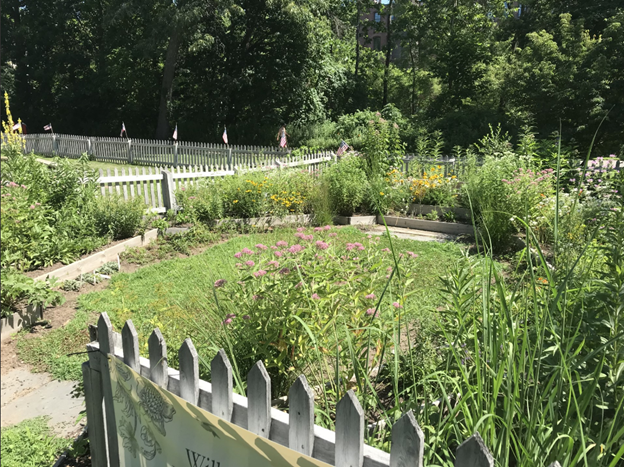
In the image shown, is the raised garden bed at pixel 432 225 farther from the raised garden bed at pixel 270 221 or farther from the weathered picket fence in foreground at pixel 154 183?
the weathered picket fence in foreground at pixel 154 183

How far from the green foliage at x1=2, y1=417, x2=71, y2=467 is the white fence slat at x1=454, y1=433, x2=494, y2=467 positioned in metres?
2.63

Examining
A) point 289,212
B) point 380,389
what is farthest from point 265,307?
point 289,212

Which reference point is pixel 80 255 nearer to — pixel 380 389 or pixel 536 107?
pixel 380 389

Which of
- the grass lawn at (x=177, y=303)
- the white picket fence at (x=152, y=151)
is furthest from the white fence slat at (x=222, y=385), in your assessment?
the white picket fence at (x=152, y=151)

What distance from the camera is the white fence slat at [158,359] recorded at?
1.93 meters

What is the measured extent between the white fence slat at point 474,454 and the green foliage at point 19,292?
14.6 ft

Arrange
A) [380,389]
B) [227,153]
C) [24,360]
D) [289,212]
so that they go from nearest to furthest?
[380,389], [24,360], [289,212], [227,153]

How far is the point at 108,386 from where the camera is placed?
87.7 inches

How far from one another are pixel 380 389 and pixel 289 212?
6542 mm

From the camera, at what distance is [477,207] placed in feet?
25.3

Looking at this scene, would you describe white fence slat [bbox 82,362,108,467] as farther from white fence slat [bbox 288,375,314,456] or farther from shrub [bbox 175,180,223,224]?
shrub [bbox 175,180,223,224]

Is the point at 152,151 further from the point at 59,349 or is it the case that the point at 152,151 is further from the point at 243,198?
the point at 59,349

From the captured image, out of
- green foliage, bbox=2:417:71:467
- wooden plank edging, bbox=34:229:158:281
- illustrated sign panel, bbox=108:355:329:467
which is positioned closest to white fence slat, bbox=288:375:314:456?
illustrated sign panel, bbox=108:355:329:467

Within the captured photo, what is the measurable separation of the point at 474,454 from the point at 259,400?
755 mm
